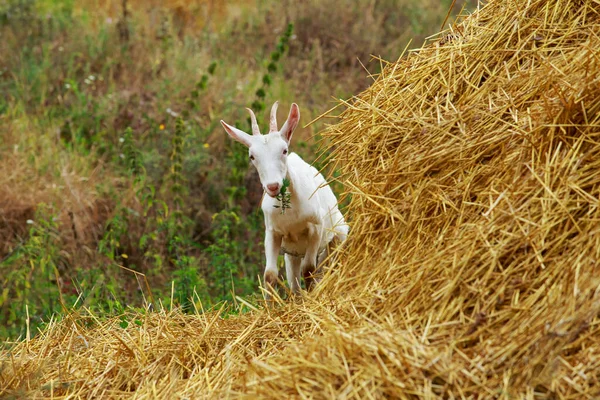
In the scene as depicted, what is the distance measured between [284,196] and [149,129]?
164 inches

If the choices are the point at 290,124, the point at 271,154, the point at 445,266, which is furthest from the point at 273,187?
the point at 445,266

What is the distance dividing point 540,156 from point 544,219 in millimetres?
384

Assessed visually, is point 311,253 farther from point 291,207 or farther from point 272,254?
point 291,207

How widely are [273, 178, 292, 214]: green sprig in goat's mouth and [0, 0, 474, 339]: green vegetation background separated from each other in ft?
2.76

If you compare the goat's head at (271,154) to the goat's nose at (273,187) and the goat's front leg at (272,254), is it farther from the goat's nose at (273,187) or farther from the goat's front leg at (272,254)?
the goat's front leg at (272,254)

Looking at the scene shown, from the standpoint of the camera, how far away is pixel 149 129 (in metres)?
9.70

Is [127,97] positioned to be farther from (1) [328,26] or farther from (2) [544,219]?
(2) [544,219]

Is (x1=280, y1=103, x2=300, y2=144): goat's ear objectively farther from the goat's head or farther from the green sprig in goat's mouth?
the green sprig in goat's mouth

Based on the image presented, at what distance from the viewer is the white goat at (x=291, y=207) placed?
18.9ft

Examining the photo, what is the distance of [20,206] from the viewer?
838cm

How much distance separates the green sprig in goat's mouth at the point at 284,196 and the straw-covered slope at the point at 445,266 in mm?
408

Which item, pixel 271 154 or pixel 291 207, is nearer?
pixel 271 154

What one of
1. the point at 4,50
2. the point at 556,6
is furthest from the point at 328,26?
the point at 556,6

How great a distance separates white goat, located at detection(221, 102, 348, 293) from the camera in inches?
→ 226
